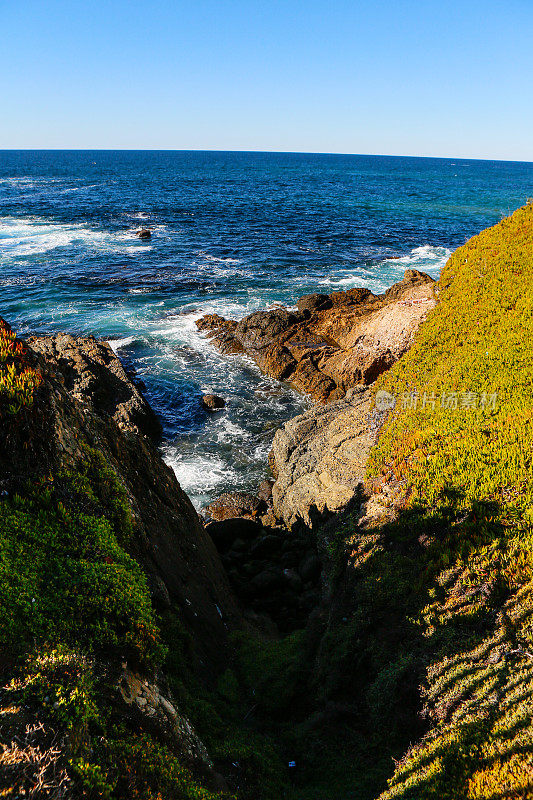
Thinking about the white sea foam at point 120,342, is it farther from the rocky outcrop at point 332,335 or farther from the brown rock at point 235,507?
the brown rock at point 235,507

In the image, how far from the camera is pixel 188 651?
716 cm

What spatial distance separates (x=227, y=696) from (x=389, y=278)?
128ft

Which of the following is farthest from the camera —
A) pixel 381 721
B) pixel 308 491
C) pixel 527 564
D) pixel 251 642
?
pixel 308 491

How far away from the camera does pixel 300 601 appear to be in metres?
11.3

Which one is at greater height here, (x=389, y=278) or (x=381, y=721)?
(x=389, y=278)

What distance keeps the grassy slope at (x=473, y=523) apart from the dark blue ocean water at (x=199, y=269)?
9071 mm

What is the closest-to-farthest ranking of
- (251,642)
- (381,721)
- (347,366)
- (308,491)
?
(381,721)
(251,642)
(308,491)
(347,366)

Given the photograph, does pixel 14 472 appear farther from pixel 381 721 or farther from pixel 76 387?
pixel 76 387

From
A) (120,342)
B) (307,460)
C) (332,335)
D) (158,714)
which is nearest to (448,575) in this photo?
(158,714)

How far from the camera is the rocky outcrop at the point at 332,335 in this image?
794 inches

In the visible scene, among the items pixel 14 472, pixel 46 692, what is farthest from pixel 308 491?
pixel 46 692

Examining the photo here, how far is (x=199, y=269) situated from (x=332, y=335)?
2225cm

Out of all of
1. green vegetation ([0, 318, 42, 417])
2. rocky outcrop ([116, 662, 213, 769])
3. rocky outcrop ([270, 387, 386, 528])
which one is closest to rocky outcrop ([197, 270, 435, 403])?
rocky outcrop ([270, 387, 386, 528])

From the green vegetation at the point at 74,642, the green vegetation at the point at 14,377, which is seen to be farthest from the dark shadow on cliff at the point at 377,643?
the green vegetation at the point at 14,377
